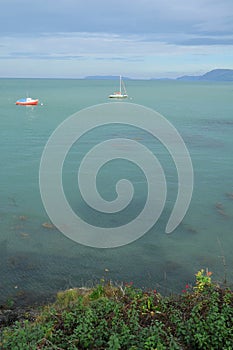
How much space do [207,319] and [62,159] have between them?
27334 millimetres

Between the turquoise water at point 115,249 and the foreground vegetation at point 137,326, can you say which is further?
the turquoise water at point 115,249

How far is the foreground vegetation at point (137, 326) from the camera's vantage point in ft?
24.6

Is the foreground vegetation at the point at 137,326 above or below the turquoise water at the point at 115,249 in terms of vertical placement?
above

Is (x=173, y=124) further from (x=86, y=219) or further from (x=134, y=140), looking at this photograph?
(x=86, y=219)

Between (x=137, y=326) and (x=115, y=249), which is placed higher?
(x=137, y=326)

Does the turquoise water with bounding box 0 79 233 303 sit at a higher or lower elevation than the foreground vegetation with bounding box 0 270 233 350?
lower

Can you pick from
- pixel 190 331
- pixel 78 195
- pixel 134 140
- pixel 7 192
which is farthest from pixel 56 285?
pixel 134 140

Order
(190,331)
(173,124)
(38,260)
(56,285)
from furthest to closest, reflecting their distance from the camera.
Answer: (173,124), (38,260), (56,285), (190,331)

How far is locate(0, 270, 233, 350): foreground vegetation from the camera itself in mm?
7484

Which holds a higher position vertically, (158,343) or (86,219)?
(158,343)

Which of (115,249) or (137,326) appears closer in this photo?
(137,326)

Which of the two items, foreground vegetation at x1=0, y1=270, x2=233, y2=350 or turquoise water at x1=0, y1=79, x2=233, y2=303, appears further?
turquoise water at x1=0, y1=79, x2=233, y2=303

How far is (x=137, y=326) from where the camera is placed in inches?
309

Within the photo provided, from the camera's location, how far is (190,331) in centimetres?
797
